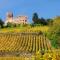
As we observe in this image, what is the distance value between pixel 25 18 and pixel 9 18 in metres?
5.03

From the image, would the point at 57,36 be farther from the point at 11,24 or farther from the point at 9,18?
the point at 9,18

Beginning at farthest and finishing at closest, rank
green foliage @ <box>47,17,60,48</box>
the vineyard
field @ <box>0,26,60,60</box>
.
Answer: green foliage @ <box>47,17,60,48</box> → the vineyard → field @ <box>0,26,60,60</box>

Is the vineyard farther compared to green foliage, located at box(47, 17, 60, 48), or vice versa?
green foliage, located at box(47, 17, 60, 48)

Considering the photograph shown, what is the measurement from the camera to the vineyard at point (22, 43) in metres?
38.0

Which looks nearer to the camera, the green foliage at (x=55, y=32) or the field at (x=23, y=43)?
the field at (x=23, y=43)

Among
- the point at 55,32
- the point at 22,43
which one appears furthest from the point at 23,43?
the point at 55,32

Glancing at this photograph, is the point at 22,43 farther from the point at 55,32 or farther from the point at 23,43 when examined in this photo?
the point at 55,32

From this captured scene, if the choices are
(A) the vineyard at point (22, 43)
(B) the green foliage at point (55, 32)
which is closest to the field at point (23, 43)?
(A) the vineyard at point (22, 43)

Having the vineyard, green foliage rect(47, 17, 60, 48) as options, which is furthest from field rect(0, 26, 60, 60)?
green foliage rect(47, 17, 60, 48)

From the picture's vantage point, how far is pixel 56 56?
45.1ft

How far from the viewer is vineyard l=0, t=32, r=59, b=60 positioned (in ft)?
125

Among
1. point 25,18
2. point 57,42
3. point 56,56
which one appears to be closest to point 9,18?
point 25,18

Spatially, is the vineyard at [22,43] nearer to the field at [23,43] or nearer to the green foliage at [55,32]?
the field at [23,43]

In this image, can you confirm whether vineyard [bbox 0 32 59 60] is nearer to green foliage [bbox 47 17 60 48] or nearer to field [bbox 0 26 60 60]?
field [bbox 0 26 60 60]
